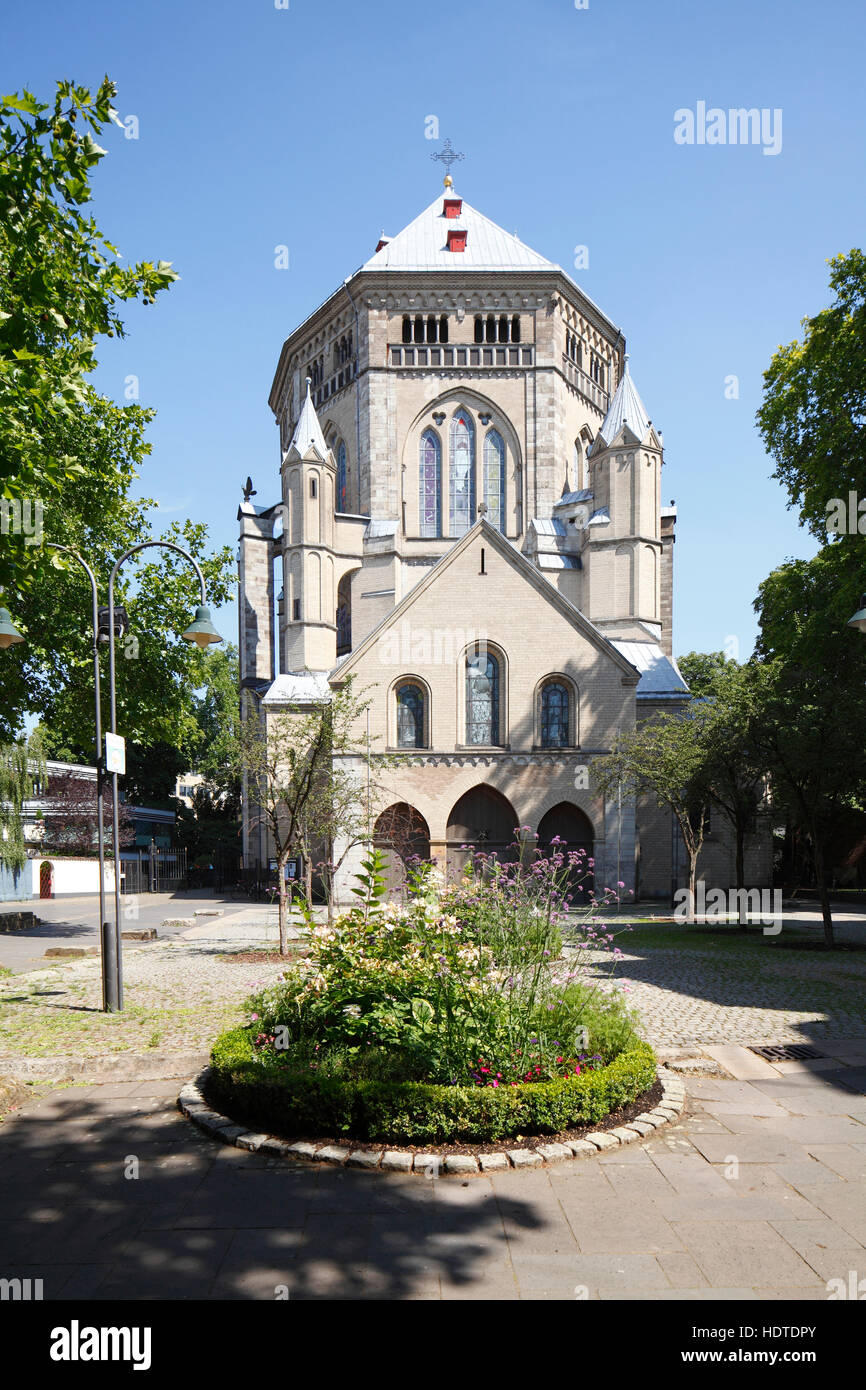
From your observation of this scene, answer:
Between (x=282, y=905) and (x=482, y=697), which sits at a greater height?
(x=482, y=697)

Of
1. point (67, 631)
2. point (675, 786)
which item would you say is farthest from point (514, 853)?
point (67, 631)

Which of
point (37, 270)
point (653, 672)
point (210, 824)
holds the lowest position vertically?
point (210, 824)

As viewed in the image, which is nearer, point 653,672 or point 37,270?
point 37,270

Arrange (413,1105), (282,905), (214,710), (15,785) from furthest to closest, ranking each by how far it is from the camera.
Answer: (214,710) → (15,785) → (282,905) → (413,1105)

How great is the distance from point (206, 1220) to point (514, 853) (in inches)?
947

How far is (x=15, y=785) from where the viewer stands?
106 feet

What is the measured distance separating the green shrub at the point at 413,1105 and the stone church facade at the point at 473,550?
20.7 metres

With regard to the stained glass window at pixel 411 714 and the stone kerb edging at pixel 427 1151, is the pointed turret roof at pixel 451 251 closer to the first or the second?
the stained glass window at pixel 411 714

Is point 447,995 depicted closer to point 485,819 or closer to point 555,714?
point 485,819

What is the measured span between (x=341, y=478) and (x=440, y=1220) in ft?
128

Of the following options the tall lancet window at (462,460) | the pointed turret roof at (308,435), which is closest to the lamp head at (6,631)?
the pointed turret roof at (308,435)

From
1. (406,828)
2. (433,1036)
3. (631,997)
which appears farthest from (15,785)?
(433,1036)

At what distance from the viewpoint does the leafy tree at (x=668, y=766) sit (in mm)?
23734

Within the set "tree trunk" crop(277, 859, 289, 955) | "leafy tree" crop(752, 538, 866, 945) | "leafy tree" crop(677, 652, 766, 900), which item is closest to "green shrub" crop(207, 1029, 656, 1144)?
"tree trunk" crop(277, 859, 289, 955)
